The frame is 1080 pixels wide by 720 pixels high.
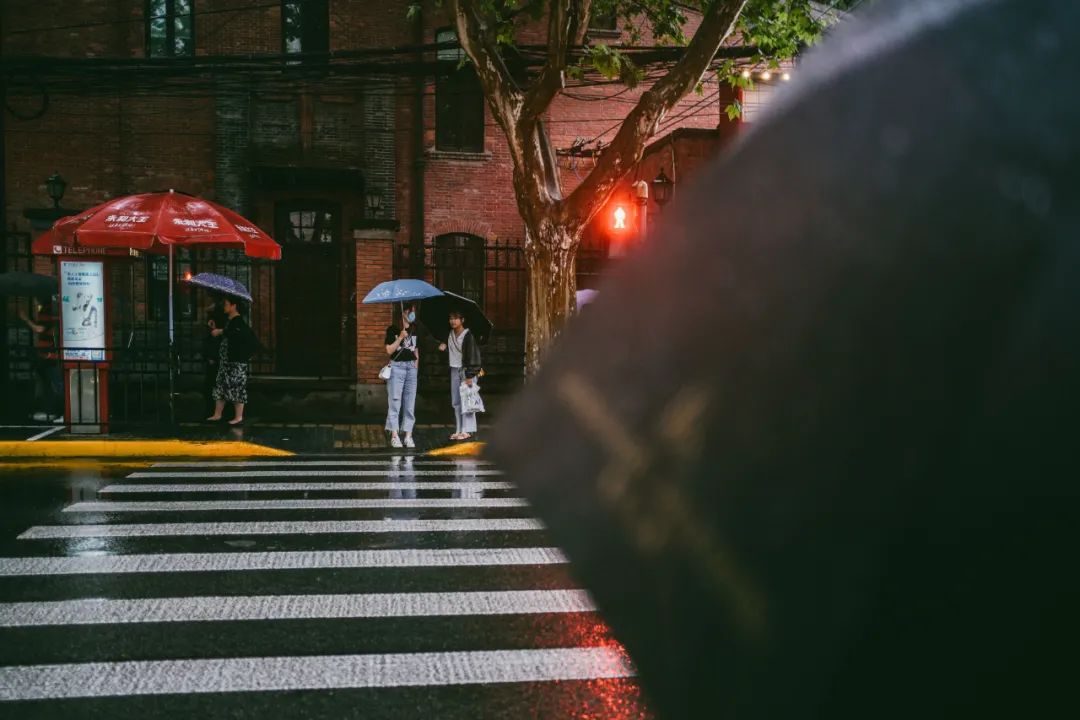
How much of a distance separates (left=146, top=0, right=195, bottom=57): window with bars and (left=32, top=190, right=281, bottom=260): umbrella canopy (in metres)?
9.30

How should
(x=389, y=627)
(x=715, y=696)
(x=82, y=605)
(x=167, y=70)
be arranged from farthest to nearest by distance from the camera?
1. (x=167, y=70)
2. (x=82, y=605)
3. (x=389, y=627)
4. (x=715, y=696)

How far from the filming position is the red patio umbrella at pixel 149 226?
38.9 ft

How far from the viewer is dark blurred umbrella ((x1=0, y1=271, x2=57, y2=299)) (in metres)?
13.7

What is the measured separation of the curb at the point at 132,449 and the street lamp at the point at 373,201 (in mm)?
7891

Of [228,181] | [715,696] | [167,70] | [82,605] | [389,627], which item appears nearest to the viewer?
[715,696]

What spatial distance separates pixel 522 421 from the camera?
1.07 metres

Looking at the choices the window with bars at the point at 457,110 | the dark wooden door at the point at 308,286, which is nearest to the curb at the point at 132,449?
the dark wooden door at the point at 308,286

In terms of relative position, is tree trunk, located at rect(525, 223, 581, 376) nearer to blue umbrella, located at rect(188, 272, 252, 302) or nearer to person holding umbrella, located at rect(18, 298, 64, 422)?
blue umbrella, located at rect(188, 272, 252, 302)

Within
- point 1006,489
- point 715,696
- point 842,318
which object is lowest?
point 715,696

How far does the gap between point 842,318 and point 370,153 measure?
20778 millimetres

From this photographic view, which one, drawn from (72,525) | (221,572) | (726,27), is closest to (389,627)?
(221,572)

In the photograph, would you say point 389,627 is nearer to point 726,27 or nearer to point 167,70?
point 726,27

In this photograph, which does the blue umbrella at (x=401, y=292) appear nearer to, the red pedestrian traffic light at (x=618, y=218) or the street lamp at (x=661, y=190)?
the red pedestrian traffic light at (x=618, y=218)

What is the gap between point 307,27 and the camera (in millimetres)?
20719
